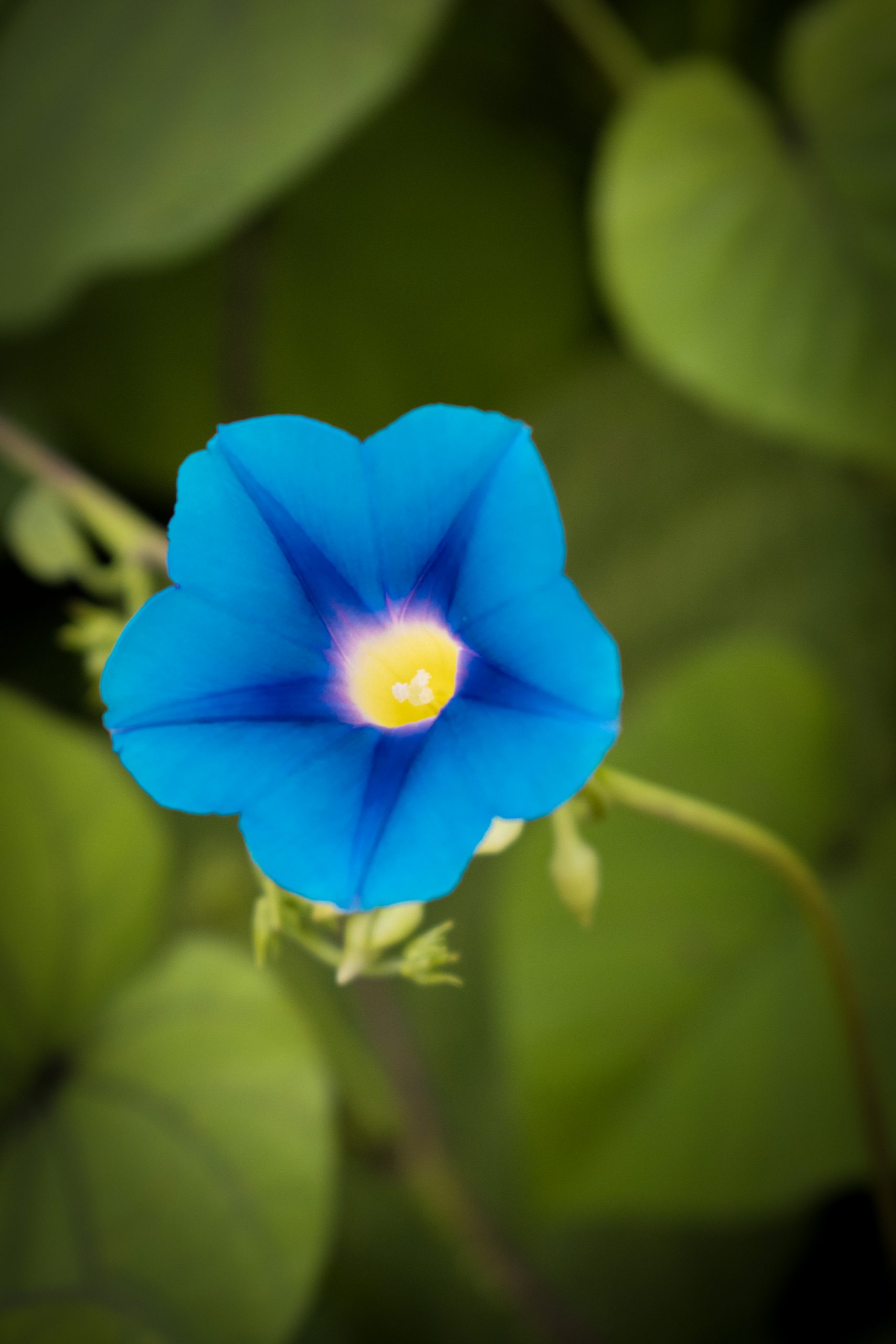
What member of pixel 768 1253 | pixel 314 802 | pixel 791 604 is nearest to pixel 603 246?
pixel 791 604

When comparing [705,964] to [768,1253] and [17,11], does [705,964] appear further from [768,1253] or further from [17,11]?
[17,11]

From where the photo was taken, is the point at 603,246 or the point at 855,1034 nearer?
the point at 855,1034

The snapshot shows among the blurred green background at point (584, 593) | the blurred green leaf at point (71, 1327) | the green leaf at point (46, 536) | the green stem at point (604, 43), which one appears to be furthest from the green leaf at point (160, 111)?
the blurred green leaf at point (71, 1327)

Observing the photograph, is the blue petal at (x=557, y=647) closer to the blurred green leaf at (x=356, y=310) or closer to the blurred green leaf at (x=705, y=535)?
the blurred green leaf at (x=705, y=535)

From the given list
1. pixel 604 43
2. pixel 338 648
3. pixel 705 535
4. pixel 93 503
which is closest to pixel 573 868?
pixel 338 648

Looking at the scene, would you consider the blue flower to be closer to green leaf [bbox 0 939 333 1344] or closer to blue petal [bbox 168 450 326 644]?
blue petal [bbox 168 450 326 644]
